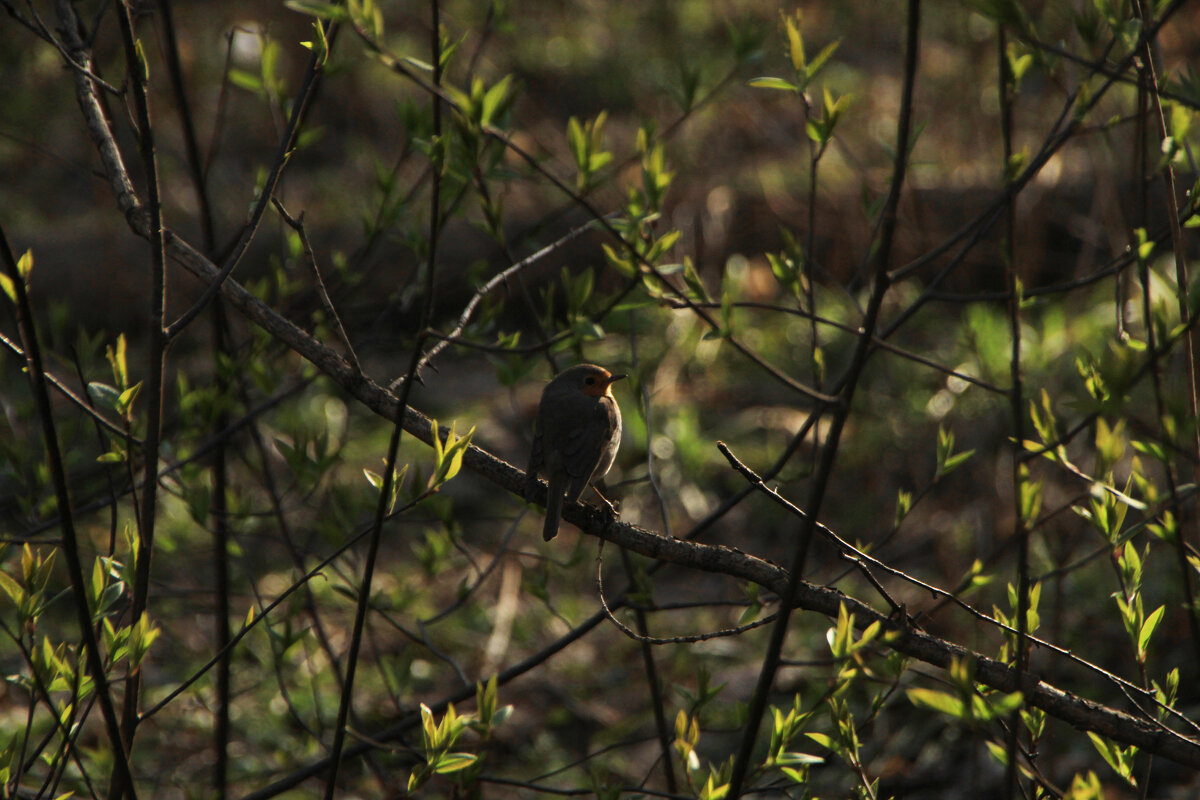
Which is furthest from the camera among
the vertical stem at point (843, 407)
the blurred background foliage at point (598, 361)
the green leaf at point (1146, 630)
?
the blurred background foliage at point (598, 361)

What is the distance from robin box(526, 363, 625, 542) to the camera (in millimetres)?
3404

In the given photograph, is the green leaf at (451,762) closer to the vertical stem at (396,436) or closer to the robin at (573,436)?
the vertical stem at (396,436)

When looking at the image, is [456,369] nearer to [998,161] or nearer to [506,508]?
[506,508]

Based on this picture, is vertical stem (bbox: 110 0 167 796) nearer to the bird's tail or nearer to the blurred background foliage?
the blurred background foliage

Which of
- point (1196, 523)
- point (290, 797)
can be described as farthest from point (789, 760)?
point (290, 797)

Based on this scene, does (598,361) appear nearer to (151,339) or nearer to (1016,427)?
(151,339)

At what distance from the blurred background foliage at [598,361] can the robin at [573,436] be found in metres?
0.19

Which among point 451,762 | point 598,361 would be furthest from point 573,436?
point 598,361

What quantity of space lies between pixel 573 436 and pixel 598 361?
3358mm

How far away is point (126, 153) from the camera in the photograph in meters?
11.3

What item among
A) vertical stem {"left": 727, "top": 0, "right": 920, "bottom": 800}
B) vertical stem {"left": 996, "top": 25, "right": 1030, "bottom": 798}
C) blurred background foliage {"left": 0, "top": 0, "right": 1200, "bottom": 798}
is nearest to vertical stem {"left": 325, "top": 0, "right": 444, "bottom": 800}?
blurred background foliage {"left": 0, "top": 0, "right": 1200, "bottom": 798}

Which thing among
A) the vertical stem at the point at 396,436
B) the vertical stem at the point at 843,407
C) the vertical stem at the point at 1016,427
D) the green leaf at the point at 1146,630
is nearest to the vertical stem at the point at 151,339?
the vertical stem at the point at 396,436

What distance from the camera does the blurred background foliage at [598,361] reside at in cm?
312

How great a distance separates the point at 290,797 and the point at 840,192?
635 cm
